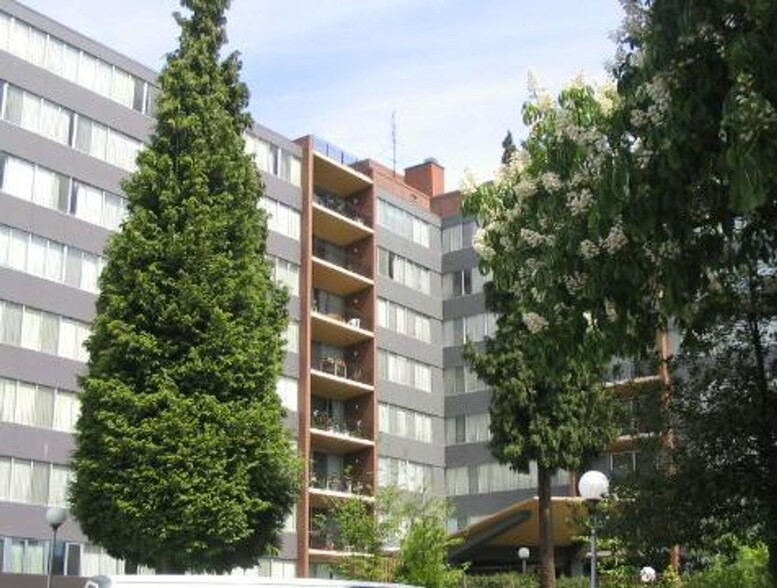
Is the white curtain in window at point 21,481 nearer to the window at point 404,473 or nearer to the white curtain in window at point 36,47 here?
the white curtain in window at point 36,47

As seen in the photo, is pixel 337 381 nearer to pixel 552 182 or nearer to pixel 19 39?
pixel 19 39

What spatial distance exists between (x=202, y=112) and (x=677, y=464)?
15.4 metres

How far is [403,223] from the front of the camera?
2483 inches

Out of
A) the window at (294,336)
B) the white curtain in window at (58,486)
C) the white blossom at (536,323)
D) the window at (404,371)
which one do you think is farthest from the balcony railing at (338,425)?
the white blossom at (536,323)

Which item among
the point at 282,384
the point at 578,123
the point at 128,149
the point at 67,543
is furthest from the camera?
the point at 282,384

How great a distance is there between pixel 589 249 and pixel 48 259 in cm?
3635

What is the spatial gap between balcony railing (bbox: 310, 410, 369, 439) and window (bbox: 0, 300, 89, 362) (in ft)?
44.4

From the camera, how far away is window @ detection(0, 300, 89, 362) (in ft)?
134

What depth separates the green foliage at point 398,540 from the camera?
36.9 m

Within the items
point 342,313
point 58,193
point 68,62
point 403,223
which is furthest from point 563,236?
point 403,223

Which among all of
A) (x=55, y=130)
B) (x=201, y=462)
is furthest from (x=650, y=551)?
(x=55, y=130)

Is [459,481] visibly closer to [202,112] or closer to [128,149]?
[128,149]

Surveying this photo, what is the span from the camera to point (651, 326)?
1062 centimetres

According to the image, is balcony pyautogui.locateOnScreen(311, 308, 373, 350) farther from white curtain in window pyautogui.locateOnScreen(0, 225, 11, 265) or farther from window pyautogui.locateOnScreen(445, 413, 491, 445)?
white curtain in window pyautogui.locateOnScreen(0, 225, 11, 265)
